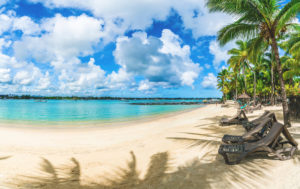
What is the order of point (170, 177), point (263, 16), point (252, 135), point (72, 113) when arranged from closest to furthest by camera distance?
point (170, 177), point (252, 135), point (263, 16), point (72, 113)

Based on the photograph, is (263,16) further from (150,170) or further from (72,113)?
(72,113)

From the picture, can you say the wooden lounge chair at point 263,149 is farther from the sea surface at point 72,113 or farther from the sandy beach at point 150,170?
the sea surface at point 72,113

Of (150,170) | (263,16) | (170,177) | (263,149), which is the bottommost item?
(150,170)

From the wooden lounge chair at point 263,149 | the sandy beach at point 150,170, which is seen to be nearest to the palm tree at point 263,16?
the wooden lounge chair at point 263,149

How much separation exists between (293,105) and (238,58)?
17.5 m

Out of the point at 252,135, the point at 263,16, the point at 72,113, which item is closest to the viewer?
the point at 252,135

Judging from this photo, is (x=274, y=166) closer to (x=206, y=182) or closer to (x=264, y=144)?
(x=264, y=144)

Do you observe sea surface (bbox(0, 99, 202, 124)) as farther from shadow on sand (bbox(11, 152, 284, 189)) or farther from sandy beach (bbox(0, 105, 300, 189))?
shadow on sand (bbox(11, 152, 284, 189))

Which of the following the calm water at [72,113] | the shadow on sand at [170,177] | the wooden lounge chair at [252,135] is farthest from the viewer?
the calm water at [72,113]

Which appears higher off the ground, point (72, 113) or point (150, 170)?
point (150, 170)

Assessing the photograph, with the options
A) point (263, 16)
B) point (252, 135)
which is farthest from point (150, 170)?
point (263, 16)

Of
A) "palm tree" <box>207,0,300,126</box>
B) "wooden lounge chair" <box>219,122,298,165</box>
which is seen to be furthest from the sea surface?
"wooden lounge chair" <box>219,122,298,165</box>

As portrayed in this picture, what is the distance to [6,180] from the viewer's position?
388 centimetres

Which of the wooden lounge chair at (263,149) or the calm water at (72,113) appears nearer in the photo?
the wooden lounge chair at (263,149)
